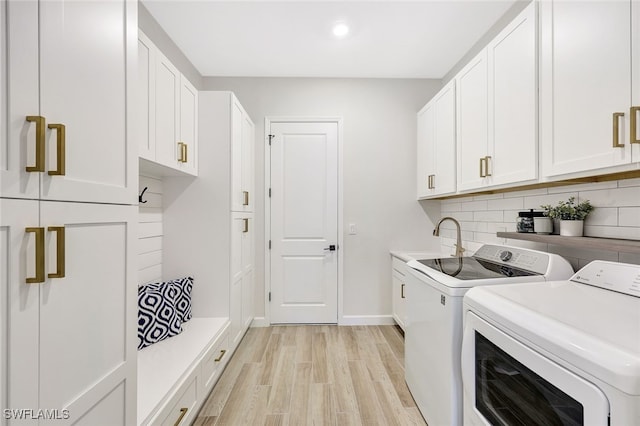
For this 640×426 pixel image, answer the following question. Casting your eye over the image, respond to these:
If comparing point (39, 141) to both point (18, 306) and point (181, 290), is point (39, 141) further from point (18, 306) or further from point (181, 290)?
point (181, 290)

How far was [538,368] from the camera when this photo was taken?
880 mm

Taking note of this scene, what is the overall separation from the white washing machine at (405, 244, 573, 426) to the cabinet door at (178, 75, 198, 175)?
1.81 meters

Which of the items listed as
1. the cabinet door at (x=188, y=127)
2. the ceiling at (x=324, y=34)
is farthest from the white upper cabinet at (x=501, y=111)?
the cabinet door at (x=188, y=127)

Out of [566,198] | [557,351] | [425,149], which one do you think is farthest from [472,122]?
[557,351]

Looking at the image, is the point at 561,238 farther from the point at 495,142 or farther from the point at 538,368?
the point at 538,368

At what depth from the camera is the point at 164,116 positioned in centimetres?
186

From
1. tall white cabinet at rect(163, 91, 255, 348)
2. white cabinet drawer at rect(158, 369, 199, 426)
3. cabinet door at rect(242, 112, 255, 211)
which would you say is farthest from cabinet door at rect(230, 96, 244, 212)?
white cabinet drawer at rect(158, 369, 199, 426)

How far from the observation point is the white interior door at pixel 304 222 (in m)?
3.30

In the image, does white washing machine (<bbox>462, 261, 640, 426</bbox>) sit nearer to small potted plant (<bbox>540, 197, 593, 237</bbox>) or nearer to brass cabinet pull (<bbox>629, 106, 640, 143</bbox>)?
small potted plant (<bbox>540, 197, 593, 237</bbox>)

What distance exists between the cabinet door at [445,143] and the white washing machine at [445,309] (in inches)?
28.8

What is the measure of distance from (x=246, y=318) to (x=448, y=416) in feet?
6.80

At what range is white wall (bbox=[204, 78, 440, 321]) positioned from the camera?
3326 millimetres

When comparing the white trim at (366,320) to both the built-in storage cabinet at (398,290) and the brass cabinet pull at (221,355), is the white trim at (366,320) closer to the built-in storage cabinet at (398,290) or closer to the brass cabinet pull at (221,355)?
the built-in storage cabinet at (398,290)

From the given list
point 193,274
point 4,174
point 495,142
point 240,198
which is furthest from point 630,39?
point 193,274
